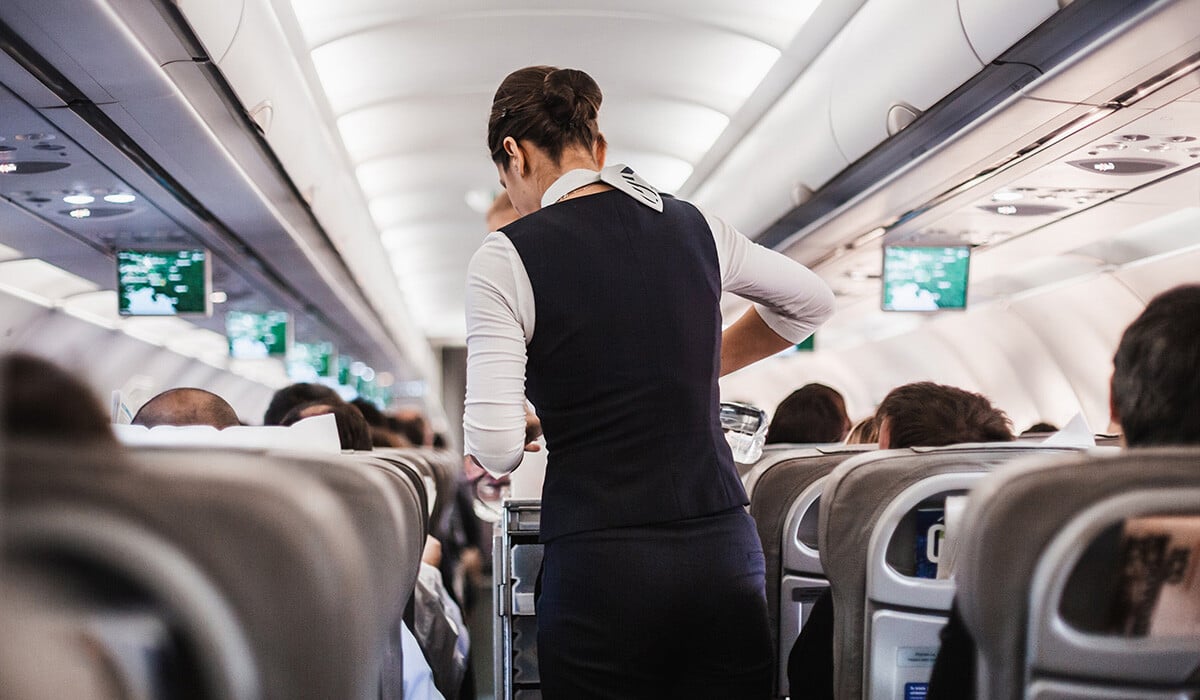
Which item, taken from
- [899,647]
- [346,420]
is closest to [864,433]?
[346,420]

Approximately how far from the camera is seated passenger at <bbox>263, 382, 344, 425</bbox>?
5180mm

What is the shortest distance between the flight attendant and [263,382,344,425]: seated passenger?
3361 millimetres

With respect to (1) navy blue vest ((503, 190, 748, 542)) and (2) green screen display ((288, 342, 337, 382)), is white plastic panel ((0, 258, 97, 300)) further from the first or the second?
(1) navy blue vest ((503, 190, 748, 542))

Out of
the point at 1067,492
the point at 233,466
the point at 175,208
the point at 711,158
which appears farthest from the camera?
the point at 711,158

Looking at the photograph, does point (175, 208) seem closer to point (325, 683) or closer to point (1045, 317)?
point (325, 683)

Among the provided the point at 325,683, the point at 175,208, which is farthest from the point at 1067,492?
Answer: the point at 175,208

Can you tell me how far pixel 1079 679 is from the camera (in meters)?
1.39

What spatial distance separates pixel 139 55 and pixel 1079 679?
3597 millimetres

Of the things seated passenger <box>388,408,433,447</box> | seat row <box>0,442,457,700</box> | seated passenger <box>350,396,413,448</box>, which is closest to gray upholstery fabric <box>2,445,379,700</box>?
seat row <box>0,442,457,700</box>

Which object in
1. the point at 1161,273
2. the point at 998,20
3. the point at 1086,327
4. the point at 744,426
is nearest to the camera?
the point at 744,426

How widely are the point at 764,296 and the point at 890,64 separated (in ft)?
9.88

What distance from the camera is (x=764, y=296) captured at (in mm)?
2264

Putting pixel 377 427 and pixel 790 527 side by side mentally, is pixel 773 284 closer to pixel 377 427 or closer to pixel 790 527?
pixel 790 527

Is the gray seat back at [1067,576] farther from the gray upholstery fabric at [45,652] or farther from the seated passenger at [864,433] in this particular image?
the seated passenger at [864,433]
